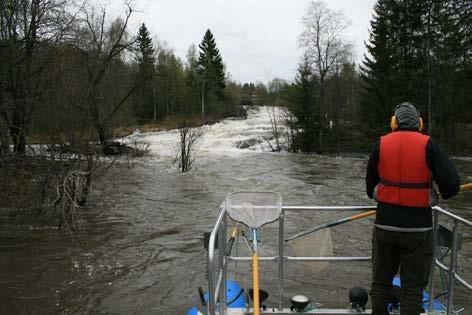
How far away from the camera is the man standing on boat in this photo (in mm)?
3400

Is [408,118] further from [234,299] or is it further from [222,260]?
[234,299]

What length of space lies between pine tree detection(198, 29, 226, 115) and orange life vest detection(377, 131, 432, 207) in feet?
166

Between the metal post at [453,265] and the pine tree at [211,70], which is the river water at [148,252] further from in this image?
the pine tree at [211,70]

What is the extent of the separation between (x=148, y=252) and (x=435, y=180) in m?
6.59

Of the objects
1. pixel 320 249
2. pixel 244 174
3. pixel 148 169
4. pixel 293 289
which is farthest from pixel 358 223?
pixel 148 169

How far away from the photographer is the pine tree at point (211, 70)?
56.9 metres

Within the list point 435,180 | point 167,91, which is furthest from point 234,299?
point 167,91

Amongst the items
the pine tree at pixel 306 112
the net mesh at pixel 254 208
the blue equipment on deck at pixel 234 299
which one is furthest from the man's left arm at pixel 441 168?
the pine tree at pixel 306 112

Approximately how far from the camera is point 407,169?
3.45 meters

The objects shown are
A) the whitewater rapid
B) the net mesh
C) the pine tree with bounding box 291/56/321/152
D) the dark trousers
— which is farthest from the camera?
the pine tree with bounding box 291/56/321/152

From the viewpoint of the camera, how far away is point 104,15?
48.8 feet

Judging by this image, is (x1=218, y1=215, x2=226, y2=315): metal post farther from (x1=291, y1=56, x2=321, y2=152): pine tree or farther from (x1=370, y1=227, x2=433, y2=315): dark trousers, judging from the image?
(x1=291, y1=56, x2=321, y2=152): pine tree

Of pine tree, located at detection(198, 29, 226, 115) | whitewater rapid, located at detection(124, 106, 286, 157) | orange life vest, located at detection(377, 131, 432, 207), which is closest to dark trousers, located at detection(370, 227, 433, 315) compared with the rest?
orange life vest, located at detection(377, 131, 432, 207)

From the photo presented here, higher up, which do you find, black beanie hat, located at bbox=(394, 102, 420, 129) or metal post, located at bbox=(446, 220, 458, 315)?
black beanie hat, located at bbox=(394, 102, 420, 129)
